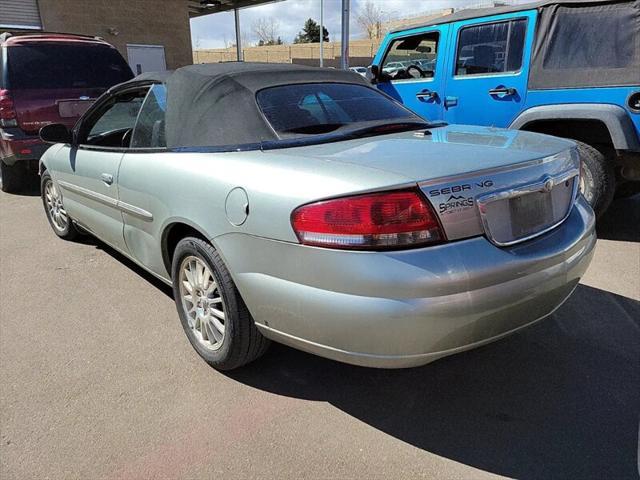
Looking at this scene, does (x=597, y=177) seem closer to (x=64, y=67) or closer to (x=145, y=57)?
(x=64, y=67)

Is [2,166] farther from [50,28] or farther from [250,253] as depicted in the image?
[50,28]

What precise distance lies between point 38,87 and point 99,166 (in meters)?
4.06

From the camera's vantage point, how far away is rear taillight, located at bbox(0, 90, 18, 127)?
661 centimetres

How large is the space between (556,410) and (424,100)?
171 inches

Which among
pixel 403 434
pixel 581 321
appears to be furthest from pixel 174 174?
pixel 581 321

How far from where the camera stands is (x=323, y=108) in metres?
3.11

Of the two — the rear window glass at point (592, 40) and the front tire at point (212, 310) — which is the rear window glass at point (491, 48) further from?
the front tire at point (212, 310)

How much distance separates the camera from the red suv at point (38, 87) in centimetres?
665

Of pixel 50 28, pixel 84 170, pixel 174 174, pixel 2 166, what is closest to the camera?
pixel 174 174

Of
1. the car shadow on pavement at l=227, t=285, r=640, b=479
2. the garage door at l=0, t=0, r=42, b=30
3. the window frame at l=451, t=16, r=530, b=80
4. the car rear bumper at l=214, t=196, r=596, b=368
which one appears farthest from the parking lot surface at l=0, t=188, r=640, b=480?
the garage door at l=0, t=0, r=42, b=30

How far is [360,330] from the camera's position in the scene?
2.06m

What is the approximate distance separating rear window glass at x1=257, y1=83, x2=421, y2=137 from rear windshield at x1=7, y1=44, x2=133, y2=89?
5.24 m

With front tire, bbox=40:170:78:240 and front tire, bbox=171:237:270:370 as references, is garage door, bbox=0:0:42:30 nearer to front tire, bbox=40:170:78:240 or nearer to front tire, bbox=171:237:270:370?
front tire, bbox=40:170:78:240

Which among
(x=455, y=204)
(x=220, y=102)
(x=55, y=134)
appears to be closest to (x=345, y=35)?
(x=55, y=134)
